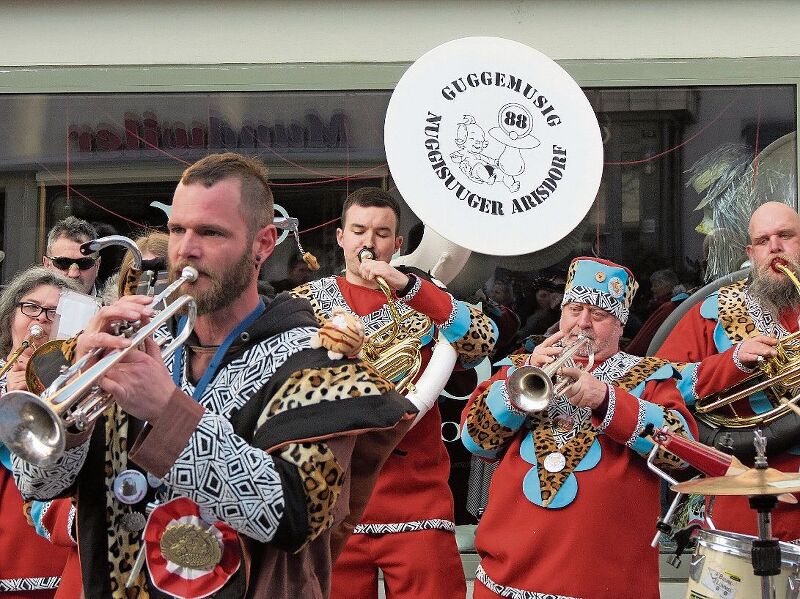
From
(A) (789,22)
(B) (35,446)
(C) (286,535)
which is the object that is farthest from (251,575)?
(A) (789,22)

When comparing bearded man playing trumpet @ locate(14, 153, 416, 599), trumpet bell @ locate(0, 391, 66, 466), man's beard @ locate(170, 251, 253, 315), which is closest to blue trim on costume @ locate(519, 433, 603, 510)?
bearded man playing trumpet @ locate(14, 153, 416, 599)

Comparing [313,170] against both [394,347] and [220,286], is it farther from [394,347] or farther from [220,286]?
[220,286]

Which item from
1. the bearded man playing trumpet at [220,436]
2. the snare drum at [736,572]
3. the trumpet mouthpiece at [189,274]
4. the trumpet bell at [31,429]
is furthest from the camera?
the snare drum at [736,572]

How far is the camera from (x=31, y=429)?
2.72m

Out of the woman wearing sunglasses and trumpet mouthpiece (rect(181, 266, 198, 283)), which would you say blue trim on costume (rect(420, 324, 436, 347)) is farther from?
trumpet mouthpiece (rect(181, 266, 198, 283))

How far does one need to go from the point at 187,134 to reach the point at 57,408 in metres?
4.13

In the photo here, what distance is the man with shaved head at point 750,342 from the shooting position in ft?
17.0

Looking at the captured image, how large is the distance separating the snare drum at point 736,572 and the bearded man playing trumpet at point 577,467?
0.35m

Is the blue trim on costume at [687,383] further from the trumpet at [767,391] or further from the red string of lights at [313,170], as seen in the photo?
the red string of lights at [313,170]

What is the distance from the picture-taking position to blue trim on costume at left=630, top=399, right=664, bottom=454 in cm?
477

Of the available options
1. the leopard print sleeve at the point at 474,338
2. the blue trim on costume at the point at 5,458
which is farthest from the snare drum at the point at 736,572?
the blue trim on costume at the point at 5,458

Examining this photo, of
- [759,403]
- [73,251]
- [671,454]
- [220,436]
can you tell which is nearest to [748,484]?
[671,454]

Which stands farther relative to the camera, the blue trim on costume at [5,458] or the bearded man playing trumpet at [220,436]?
the blue trim on costume at [5,458]

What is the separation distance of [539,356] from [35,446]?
257 cm
